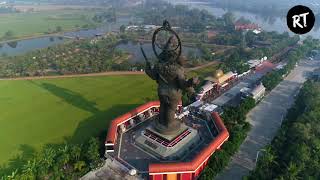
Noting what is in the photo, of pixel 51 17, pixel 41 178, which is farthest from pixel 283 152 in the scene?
pixel 51 17

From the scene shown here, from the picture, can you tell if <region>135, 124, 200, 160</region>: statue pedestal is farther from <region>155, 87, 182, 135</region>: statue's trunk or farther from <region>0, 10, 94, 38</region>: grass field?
<region>0, 10, 94, 38</region>: grass field

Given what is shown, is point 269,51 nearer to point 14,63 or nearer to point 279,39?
point 279,39

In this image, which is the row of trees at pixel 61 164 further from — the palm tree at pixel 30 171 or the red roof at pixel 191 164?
the red roof at pixel 191 164

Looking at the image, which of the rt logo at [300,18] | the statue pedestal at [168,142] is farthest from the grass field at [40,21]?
the rt logo at [300,18]

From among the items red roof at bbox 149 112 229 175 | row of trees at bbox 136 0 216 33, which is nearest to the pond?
row of trees at bbox 136 0 216 33

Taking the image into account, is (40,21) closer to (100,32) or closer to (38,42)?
(100,32)

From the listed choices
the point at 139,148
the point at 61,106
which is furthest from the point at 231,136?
the point at 61,106
